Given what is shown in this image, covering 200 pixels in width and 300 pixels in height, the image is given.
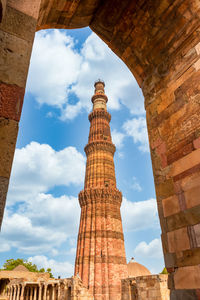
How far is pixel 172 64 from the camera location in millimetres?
3412

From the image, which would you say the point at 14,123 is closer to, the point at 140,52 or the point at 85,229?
the point at 140,52

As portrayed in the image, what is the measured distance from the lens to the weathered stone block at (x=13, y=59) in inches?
61.2

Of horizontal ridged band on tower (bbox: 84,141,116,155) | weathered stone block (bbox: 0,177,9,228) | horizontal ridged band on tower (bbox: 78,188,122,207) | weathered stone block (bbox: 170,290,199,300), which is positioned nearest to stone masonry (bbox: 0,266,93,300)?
horizontal ridged band on tower (bbox: 78,188,122,207)

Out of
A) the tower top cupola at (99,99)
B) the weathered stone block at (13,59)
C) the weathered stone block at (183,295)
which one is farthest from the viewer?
the tower top cupola at (99,99)

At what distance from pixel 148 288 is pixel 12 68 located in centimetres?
1382

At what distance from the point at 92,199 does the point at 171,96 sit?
66.2 feet

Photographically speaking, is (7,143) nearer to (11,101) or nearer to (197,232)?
(11,101)

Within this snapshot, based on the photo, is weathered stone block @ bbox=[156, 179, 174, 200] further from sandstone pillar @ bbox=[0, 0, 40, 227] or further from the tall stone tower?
the tall stone tower

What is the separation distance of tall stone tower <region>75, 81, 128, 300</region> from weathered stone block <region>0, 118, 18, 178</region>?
19818mm

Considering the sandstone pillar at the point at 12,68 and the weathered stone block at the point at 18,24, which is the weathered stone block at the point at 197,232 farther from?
the weathered stone block at the point at 18,24

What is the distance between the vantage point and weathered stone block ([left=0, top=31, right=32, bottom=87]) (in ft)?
5.10

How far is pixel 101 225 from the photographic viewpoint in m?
21.0

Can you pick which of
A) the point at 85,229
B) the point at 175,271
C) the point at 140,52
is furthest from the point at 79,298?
the point at 140,52

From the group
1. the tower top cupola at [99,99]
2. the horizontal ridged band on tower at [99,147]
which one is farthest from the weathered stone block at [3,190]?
the tower top cupola at [99,99]
